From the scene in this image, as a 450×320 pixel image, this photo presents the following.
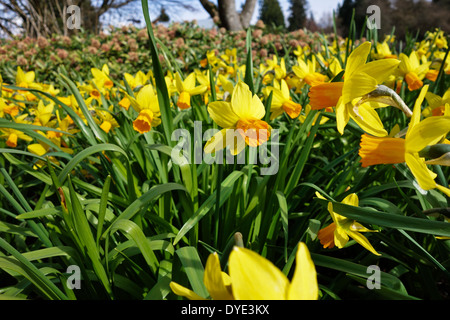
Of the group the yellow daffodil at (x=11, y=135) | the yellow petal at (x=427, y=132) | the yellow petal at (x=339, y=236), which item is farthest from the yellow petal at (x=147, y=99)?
the yellow petal at (x=427, y=132)

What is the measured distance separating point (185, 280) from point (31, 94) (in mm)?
1990

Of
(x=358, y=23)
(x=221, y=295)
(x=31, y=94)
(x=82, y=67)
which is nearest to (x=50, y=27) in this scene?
(x=82, y=67)

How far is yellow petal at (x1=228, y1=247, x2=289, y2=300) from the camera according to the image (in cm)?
42

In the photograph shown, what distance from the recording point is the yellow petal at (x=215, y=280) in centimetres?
47

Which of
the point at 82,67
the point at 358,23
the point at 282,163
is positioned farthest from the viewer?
the point at 358,23

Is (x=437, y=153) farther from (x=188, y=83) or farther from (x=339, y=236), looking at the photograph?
(x=188, y=83)

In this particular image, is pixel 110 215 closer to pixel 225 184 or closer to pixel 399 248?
pixel 225 184

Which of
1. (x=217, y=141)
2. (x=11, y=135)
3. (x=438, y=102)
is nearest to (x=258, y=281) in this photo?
(x=217, y=141)

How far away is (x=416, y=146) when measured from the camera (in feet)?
2.33

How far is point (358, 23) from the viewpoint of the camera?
19.7 meters

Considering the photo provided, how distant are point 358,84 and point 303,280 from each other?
1.80ft

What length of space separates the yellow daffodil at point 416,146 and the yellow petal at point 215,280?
0.48 m
